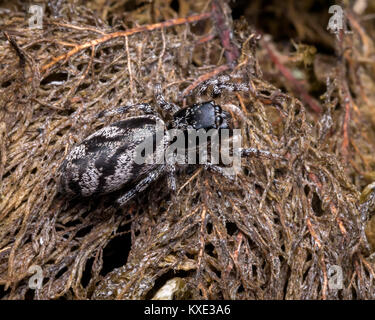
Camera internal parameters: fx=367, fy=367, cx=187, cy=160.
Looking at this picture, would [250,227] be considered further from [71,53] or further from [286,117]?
[71,53]

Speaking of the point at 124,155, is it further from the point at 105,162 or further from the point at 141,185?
the point at 141,185

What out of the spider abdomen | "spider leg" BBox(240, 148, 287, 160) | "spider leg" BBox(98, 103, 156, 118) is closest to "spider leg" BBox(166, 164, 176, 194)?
the spider abdomen

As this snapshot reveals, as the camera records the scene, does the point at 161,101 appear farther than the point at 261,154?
Yes

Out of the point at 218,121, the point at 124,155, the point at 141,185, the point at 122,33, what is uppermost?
the point at 122,33

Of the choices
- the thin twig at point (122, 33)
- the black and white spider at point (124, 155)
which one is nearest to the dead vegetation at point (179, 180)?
the thin twig at point (122, 33)

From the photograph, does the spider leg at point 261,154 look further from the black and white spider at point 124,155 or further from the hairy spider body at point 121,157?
the hairy spider body at point 121,157

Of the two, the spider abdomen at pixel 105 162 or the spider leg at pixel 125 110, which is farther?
the spider leg at pixel 125 110

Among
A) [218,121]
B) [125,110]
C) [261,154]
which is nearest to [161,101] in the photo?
[125,110]
